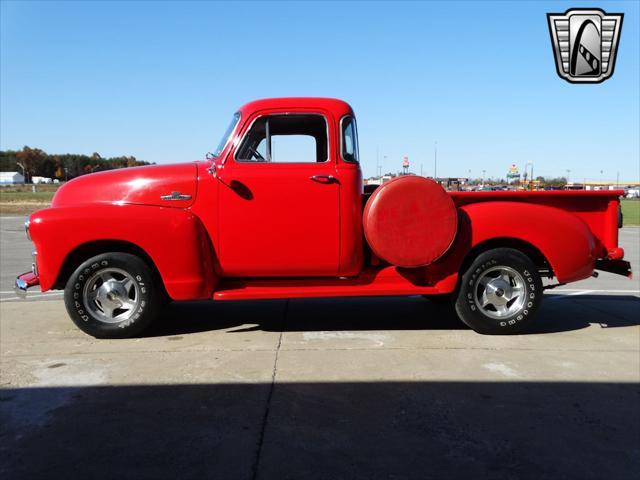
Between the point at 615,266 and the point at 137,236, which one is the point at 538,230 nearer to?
the point at 615,266

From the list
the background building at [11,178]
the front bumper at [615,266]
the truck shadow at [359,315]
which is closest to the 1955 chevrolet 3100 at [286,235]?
the front bumper at [615,266]

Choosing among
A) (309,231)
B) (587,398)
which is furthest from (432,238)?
(587,398)

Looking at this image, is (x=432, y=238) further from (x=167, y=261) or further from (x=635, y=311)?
(x=635, y=311)

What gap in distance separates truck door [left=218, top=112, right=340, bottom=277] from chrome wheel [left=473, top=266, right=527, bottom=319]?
56.2 inches

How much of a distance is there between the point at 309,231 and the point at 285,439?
7.26ft

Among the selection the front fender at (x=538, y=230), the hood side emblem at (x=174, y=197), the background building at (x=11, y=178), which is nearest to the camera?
the hood side emblem at (x=174, y=197)

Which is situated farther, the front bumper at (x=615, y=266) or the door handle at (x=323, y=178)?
the front bumper at (x=615, y=266)

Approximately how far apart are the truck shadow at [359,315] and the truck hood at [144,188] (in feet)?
4.19

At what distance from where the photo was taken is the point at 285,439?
110 inches

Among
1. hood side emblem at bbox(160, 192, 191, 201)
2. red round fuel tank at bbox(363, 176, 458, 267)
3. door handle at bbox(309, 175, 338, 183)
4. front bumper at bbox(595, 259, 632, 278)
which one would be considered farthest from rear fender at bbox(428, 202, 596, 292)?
hood side emblem at bbox(160, 192, 191, 201)

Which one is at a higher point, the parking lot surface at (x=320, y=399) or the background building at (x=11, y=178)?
the background building at (x=11, y=178)

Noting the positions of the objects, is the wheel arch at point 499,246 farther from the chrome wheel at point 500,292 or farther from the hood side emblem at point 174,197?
the hood side emblem at point 174,197

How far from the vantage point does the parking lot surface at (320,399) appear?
8.41 feet

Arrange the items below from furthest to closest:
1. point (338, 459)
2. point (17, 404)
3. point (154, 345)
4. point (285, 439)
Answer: point (154, 345) → point (17, 404) → point (285, 439) → point (338, 459)
